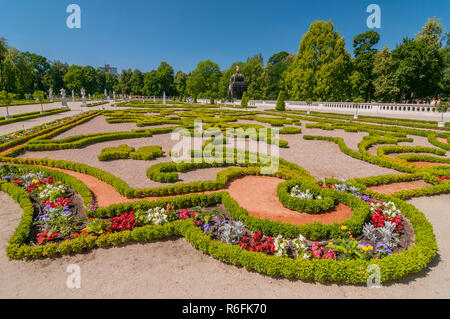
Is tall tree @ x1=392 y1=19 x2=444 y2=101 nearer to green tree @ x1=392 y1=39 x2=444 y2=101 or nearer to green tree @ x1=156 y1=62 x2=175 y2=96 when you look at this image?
green tree @ x1=392 y1=39 x2=444 y2=101

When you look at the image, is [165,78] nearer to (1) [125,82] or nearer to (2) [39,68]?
(1) [125,82]

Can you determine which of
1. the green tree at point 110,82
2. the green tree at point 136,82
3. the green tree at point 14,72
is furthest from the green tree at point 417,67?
the green tree at point 110,82

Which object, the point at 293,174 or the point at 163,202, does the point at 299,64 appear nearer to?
the point at 293,174

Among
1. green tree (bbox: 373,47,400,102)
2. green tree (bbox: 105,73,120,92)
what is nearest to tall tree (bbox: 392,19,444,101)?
green tree (bbox: 373,47,400,102)

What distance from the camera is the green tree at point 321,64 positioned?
4053cm

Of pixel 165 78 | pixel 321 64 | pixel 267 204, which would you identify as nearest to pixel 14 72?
pixel 165 78

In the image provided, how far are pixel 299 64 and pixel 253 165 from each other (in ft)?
134

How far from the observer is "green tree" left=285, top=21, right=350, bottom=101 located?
4053cm

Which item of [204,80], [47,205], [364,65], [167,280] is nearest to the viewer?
[167,280]

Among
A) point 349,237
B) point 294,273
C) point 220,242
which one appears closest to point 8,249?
point 220,242

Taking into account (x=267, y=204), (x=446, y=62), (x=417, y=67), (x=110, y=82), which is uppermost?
(x=110, y=82)

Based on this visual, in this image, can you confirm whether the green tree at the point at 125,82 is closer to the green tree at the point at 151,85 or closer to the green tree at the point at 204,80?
the green tree at the point at 151,85

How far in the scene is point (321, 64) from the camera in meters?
42.3
